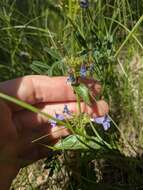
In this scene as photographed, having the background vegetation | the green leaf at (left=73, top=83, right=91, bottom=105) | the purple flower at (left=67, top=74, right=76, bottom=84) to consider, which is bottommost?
the background vegetation

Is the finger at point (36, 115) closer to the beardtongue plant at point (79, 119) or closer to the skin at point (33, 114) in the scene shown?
the skin at point (33, 114)

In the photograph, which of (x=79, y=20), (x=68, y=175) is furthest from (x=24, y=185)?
(x=79, y=20)

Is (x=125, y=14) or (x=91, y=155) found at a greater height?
(x=125, y=14)

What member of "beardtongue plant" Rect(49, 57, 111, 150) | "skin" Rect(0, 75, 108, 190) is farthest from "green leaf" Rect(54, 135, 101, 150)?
"skin" Rect(0, 75, 108, 190)

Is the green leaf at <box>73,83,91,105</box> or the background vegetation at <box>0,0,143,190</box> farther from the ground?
the green leaf at <box>73,83,91,105</box>

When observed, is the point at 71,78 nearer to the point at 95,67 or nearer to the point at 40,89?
the point at 40,89

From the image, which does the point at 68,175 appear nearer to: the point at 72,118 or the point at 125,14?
the point at 72,118

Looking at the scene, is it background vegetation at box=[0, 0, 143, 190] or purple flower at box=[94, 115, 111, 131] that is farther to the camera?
background vegetation at box=[0, 0, 143, 190]

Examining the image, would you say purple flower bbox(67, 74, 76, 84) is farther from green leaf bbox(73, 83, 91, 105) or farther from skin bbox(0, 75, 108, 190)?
skin bbox(0, 75, 108, 190)
